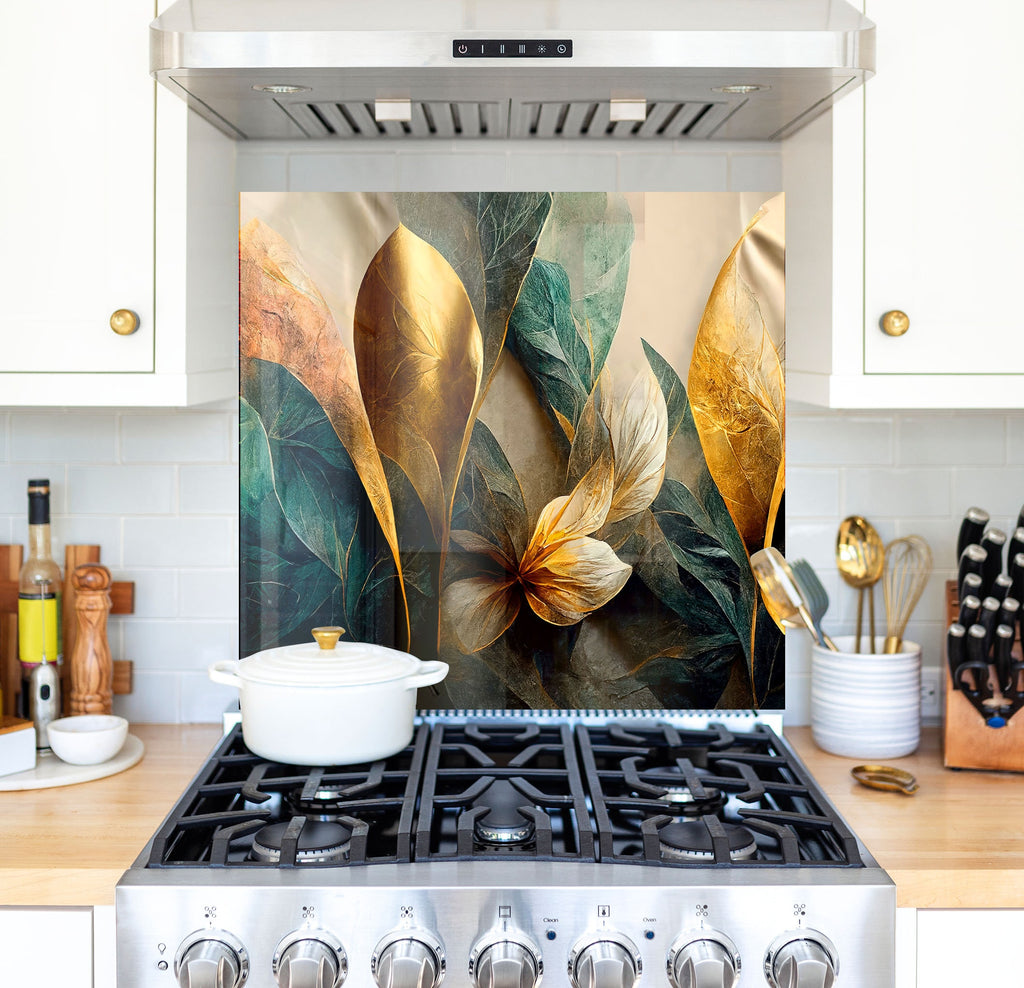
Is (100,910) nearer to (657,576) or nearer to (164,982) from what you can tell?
(164,982)

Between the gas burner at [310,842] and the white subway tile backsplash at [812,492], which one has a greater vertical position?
the white subway tile backsplash at [812,492]

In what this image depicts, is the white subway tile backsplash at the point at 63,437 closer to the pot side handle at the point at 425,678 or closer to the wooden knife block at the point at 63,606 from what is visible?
the wooden knife block at the point at 63,606

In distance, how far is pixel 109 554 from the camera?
6.89 ft

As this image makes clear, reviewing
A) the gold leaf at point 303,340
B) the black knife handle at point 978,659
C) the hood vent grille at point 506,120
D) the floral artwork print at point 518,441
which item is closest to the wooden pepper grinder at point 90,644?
the floral artwork print at point 518,441

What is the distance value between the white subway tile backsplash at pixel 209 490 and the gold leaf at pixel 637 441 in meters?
0.70

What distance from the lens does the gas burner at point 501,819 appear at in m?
1.53

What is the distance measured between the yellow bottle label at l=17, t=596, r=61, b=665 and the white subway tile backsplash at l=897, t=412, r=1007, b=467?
155cm

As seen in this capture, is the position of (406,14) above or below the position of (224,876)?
above

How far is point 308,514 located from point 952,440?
1197 mm

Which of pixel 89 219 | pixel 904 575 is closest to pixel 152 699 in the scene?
pixel 89 219

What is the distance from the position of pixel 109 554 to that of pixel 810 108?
1.45 metres

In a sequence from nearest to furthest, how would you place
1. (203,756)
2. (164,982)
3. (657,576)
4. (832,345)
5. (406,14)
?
(164,982) < (406,14) < (832,345) < (203,756) < (657,576)

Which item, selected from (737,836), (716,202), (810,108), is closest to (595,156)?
→ (716,202)

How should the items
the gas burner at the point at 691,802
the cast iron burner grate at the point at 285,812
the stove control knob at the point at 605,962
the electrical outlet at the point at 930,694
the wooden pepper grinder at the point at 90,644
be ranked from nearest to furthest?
the stove control knob at the point at 605,962 < the cast iron burner grate at the point at 285,812 < the gas burner at the point at 691,802 < the wooden pepper grinder at the point at 90,644 < the electrical outlet at the point at 930,694
